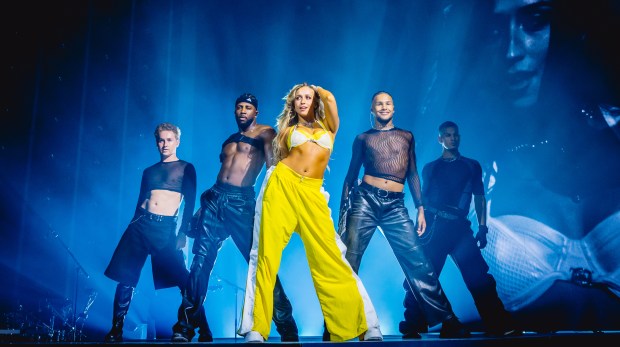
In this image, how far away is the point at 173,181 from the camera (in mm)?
5344

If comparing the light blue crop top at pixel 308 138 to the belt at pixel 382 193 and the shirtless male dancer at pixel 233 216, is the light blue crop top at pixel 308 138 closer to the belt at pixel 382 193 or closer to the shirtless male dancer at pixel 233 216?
the shirtless male dancer at pixel 233 216

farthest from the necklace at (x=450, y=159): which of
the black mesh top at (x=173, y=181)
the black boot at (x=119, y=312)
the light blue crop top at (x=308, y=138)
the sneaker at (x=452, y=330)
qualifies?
the black boot at (x=119, y=312)

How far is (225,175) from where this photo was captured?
495cm

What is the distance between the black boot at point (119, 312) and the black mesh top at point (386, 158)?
8.22 ft

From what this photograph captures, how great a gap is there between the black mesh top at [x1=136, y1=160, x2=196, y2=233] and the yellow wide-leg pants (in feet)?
5.41

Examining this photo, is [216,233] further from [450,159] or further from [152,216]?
[450,159]

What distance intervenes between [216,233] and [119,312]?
51.6 inches

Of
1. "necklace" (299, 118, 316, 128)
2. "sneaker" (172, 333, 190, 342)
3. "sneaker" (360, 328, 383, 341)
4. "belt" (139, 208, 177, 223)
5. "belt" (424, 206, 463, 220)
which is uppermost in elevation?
"necklace" (299, 118, 316, 128)

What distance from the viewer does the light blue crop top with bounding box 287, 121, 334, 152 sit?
4062 mm

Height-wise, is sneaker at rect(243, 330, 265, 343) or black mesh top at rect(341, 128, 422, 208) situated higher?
black mesh top at rect(341, 128, 422, 208)

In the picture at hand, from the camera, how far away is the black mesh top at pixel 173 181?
5.31 m

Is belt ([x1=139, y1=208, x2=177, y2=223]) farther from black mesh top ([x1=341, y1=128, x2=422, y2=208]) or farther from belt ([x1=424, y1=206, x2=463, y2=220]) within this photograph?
belt ([x1=424, y1=206, x2=463, y2=220])

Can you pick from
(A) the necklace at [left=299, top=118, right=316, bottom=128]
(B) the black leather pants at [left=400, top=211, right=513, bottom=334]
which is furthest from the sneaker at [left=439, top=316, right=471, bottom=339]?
(A) the necklace at [left=299, top=118, right=316, bottom=128]

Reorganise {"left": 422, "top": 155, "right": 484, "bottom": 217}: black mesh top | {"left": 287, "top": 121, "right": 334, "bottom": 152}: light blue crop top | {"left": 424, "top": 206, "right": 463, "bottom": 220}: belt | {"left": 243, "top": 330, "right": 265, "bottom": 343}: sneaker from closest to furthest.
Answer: {"left": 243, "top": 330, "right": 265, "bottom": 343}: sneaker, {"left": 287, "top": 121, "right": 334, "bottom": 152}: light blue crop top, {"left": 424, "top": 206, "right": 463, "bottom": 220}: belt, {"left": 422, "top": 155, "right": 484, "bottom": 217}: black mesh top
